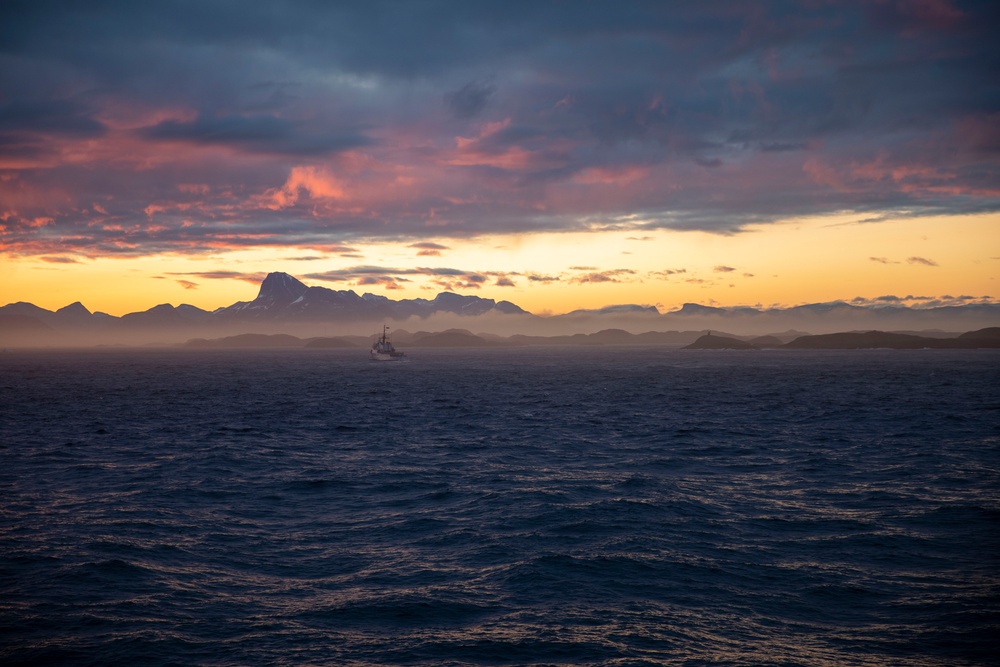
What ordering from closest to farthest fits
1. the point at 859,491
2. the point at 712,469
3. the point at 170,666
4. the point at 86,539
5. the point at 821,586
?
the point at 170,666 < the point at 821,586 < the point at 86,539 < the point at 859,491 < the point at 712,469

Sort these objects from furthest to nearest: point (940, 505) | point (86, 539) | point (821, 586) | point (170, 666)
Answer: point (940, 505), point (86, 539), point (821, 586), point (170, 666)

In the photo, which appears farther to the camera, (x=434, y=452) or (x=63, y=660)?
(x=434, y=452)

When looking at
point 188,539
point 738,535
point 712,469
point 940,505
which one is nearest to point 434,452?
point 712,469

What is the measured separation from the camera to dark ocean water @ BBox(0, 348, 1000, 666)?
1725 centimetres

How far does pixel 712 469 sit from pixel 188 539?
28936 millimetres

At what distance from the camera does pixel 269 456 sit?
47.8 meters

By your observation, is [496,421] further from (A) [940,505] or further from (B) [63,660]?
(B) [63,660]

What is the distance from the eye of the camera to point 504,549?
24859mm

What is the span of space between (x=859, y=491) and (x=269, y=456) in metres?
37.2

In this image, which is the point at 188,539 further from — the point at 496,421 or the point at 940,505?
the point at 496,421

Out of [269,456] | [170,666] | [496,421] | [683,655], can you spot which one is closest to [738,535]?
[683,655]

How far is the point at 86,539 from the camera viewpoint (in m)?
26.2

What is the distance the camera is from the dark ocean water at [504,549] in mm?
17250

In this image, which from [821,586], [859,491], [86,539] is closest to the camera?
[821,586]
